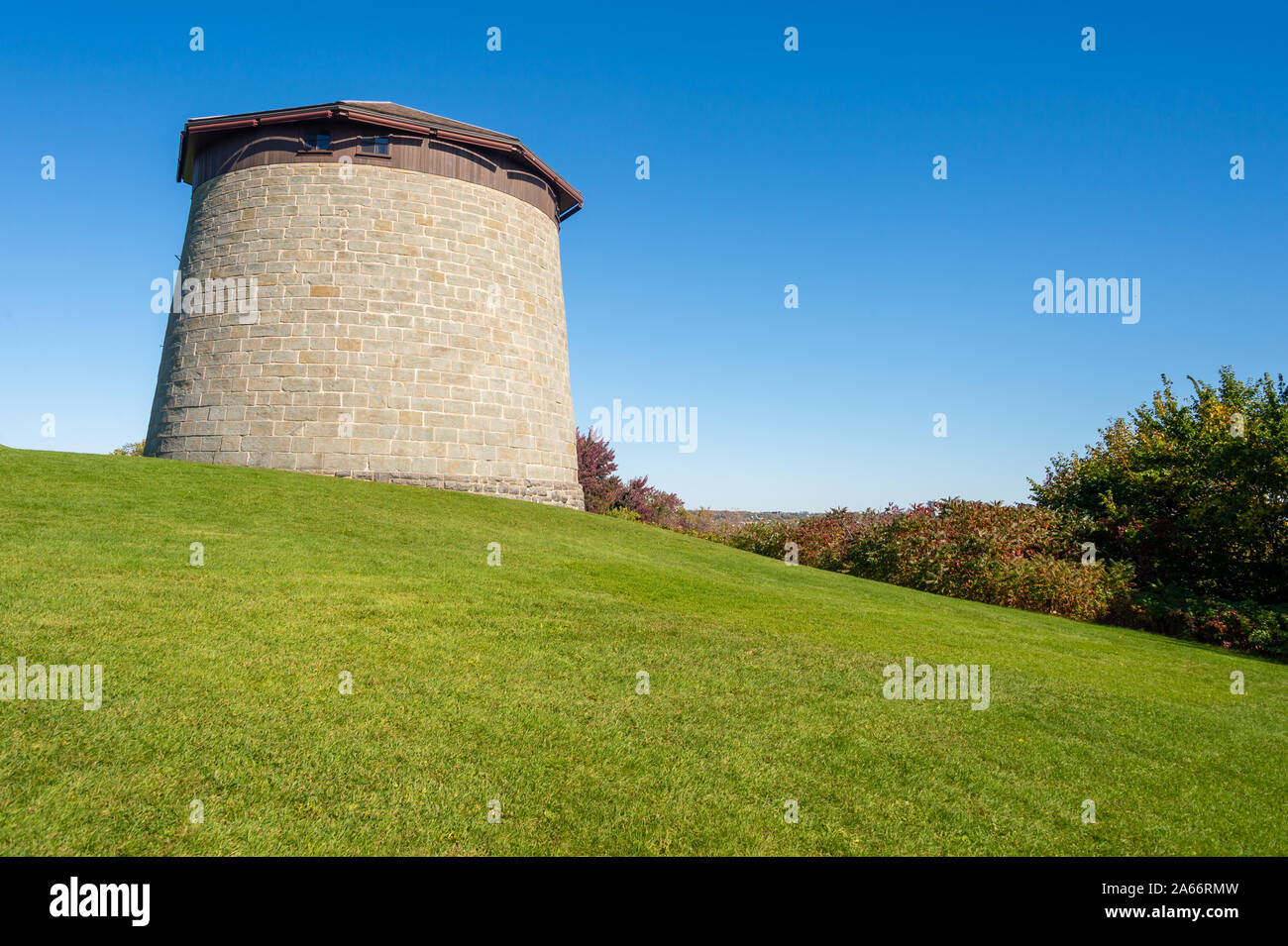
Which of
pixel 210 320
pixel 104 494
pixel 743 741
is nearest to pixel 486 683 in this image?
pixel 743 741

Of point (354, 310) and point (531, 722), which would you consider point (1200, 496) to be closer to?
point (531, 722)

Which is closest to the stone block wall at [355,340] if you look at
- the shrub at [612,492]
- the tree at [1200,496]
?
the shrub at [612,492]

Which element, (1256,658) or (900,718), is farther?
(1256,658)

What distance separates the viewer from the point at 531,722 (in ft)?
17.1

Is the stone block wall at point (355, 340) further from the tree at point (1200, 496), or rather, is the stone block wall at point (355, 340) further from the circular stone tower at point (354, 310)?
the tree at point (1200, 496)

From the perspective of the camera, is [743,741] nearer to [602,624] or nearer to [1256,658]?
[602,624]

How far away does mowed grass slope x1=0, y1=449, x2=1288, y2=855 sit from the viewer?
393 cm

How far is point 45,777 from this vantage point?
384 cm

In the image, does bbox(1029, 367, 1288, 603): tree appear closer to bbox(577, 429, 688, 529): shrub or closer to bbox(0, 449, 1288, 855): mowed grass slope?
bbox(0, 449, 1288, 855): mowed grass slope

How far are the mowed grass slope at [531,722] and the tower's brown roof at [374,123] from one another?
45.7 feet

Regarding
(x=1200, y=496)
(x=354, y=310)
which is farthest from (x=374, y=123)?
(x=1200, y=496)

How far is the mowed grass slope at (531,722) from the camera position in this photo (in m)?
3.93

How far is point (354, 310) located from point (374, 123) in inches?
219
